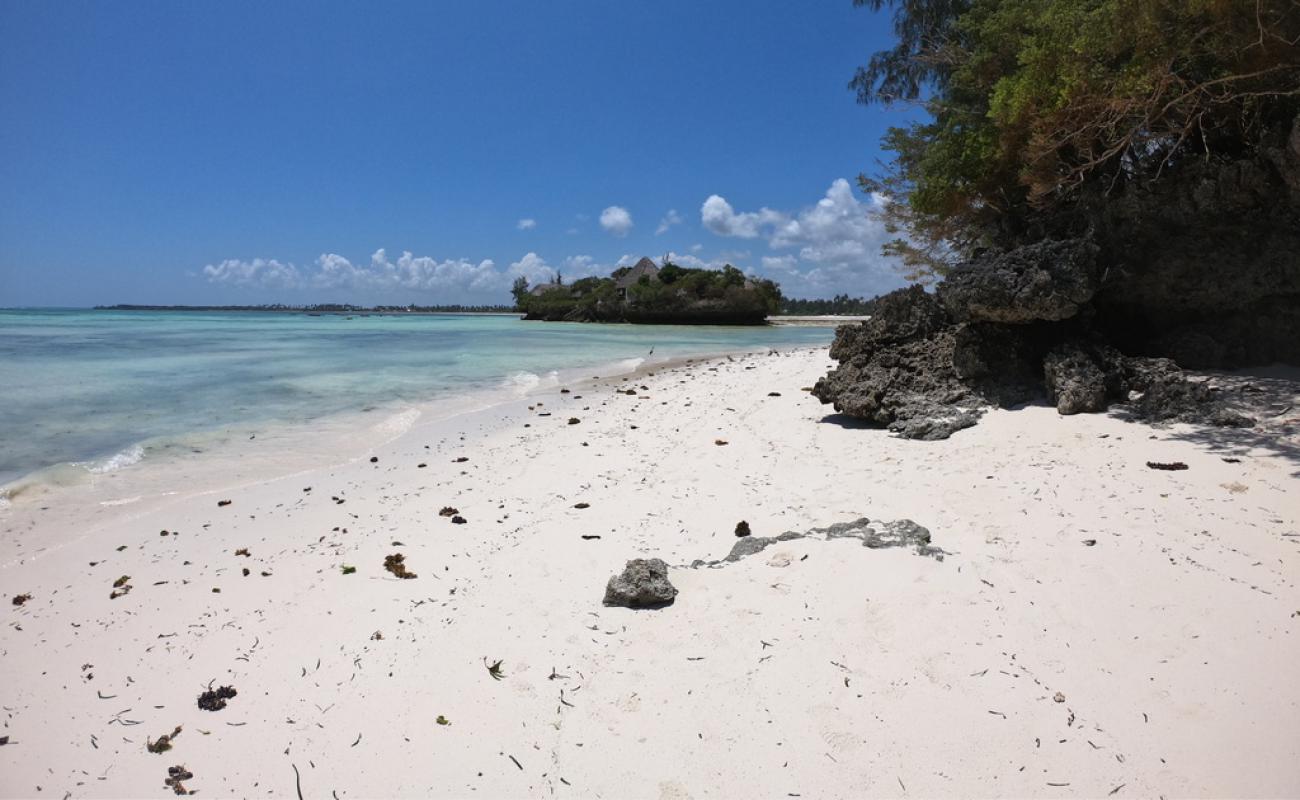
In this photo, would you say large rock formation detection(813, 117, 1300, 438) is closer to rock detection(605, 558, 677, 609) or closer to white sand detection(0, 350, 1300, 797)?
white sand detection(0, 350, 1300, 797)

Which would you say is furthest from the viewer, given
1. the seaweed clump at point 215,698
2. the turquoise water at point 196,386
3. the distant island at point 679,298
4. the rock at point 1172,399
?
the distant island at point 679,298

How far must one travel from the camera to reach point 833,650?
8.08ft

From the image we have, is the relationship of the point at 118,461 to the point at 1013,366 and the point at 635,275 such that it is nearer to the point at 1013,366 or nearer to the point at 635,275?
the point at 1013,366

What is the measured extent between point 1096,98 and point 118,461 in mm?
9827

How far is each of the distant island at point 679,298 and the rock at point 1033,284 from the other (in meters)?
43.9

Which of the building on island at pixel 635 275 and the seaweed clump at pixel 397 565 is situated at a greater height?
the building on island at pixel 635 275

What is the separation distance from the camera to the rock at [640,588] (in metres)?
2.89

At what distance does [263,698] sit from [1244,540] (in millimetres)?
4416

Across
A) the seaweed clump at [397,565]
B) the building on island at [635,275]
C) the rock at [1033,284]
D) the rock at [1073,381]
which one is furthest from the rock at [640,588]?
the building on island at [635,275]

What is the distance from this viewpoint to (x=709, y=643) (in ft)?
8.45

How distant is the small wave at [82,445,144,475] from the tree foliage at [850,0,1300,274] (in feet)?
30.3

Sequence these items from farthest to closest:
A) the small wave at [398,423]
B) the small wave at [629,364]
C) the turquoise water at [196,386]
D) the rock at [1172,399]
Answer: the small wave at [629,364], the small wave at [398,423], the turquoise water at [196,386], the rock at [1172,399]

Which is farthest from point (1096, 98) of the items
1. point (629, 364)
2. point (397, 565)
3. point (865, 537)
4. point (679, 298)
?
point (679, 298)

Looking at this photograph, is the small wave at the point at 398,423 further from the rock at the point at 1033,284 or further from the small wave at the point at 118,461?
the rock at the point at 1033,284
